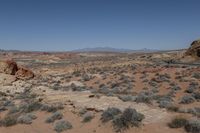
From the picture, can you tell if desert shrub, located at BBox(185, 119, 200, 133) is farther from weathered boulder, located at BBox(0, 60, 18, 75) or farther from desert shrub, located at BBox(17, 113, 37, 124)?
weathered boulder, located at BBox(0, 60, 18, 75)

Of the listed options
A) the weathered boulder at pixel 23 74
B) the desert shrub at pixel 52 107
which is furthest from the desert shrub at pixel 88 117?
the weathered boulder at pixel 23 74

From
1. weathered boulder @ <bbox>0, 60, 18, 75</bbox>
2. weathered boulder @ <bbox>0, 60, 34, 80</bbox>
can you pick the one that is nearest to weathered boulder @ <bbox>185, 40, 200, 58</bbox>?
weathered boulder @ <bbox>0, 60, 34, 80</bbox>

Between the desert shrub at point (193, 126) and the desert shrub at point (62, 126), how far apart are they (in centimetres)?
493

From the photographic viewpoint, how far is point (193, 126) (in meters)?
9.82

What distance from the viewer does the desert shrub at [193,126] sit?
970cm

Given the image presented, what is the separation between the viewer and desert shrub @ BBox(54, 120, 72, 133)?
11923mm

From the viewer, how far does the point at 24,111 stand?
15797mm

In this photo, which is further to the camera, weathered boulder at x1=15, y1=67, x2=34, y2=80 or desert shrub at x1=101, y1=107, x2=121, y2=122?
weathered boulder at x1=15, y1=67, x2=34, y2=80

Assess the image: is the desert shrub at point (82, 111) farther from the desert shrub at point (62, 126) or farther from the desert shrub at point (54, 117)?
the desert shrub at point (62, 126)

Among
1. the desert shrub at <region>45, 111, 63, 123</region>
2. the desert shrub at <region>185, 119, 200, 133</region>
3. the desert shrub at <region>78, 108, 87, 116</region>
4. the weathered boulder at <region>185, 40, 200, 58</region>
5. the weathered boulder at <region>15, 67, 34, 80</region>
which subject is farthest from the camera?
the weathered boulder at <region>185, 40, 200, 58</region>

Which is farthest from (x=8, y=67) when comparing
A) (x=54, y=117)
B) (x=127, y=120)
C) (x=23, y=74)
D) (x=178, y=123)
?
(x=178, y=123)

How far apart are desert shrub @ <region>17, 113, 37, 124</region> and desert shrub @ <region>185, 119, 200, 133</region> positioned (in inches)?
299

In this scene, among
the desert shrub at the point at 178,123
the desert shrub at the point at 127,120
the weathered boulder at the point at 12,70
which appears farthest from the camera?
the weathered boulder at the point at 12,70

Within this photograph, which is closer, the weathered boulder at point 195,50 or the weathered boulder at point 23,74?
the weathered boulder at point 23,74
